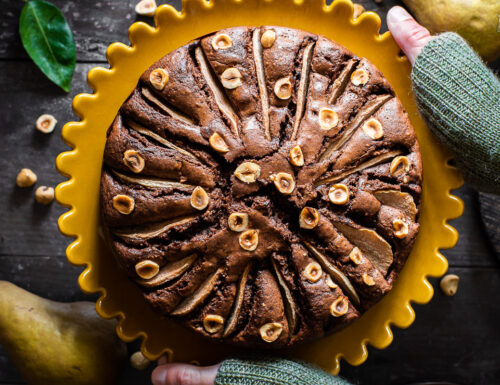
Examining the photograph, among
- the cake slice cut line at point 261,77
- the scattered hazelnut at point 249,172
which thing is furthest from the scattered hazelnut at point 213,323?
the cake slice cut line at point 261,77

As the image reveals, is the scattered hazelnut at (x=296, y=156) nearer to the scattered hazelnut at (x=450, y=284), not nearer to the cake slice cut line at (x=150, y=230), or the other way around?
the cake slice cut line at (x=150, y=230)

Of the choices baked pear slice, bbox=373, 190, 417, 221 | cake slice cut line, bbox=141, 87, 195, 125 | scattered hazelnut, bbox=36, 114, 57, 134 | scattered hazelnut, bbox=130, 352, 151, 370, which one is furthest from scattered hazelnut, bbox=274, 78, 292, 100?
scattered hazelnut, bbox=130, 352, 151, 370

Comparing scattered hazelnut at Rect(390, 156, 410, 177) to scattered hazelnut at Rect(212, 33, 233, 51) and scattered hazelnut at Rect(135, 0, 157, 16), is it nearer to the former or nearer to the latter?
scattered hazelnut at Rect(212, 33, 233, 51)

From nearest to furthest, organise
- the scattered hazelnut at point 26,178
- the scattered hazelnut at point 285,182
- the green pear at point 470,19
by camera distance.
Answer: the scattered hazelnut at point 285,182 → the green pear at point 470,19 → the scattered hazelnut at point 26,178

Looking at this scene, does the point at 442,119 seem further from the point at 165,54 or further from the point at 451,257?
the point at 165,54

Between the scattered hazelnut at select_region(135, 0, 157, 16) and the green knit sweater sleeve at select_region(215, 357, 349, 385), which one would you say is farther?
the scattered hazelnut at select_region(135, 0, 157, 16)

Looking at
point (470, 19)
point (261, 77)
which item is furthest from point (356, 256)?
point (470, 19)
